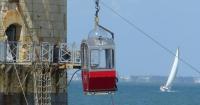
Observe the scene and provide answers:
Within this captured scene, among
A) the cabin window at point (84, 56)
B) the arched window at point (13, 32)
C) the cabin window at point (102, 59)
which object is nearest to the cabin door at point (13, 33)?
the arched window at point (13, 32)

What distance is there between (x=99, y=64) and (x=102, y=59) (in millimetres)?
231

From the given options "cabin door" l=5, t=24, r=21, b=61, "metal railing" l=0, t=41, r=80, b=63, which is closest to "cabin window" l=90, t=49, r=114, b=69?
"metal railing" l=0, t=41, r=80, b=63

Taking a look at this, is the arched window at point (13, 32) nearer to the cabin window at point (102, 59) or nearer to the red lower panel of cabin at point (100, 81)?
the cabin window at point (102, 59)

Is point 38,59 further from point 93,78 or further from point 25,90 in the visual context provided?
point 93,78

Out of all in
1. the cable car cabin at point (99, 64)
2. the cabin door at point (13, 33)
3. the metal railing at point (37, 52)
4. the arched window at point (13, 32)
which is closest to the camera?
the cable car cabin at point (99, 64)

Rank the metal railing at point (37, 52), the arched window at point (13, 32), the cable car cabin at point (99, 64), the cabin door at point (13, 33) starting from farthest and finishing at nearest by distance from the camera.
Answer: the arched window at point (13, 32)
the cabin door at point (13, 33)
the metal railing at point (37, 52)
the cable car cabin at point (99, 64)

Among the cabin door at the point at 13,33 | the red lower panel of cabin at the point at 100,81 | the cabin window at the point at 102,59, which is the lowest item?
the red lower panel of cabin at the point at 100,81

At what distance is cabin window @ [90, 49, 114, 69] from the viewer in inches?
1330

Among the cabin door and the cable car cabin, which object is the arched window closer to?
the cabin door

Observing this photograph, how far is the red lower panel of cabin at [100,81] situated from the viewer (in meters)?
33.6

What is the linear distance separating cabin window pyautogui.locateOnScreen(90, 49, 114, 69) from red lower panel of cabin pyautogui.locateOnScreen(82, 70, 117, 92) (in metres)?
0.28

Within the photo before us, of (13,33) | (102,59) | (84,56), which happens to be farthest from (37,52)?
(102,59)

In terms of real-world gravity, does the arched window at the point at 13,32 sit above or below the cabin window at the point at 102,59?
above

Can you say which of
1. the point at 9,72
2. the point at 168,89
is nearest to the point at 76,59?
the point at 9,72
